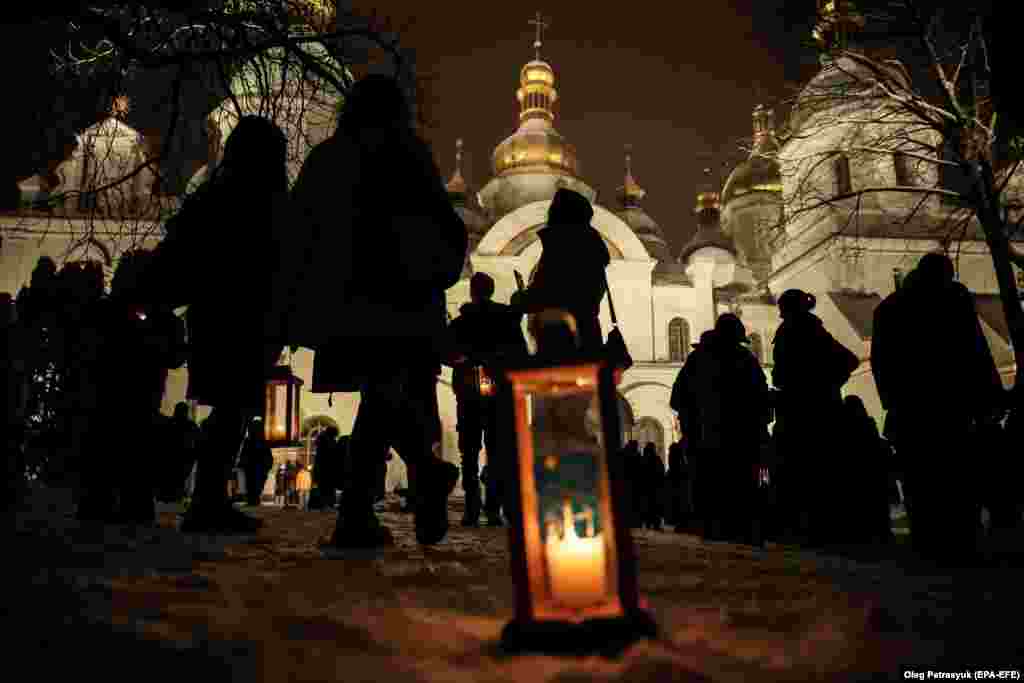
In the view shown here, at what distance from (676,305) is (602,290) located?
32185 mm

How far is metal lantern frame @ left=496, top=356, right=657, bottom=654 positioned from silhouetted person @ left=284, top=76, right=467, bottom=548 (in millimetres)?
1886

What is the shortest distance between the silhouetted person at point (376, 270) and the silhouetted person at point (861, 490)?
3.59 metres

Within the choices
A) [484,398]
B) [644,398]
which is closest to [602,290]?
[484,398]

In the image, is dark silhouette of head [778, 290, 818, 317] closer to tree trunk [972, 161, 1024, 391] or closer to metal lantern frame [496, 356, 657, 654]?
Result: metal lantern frame [496, 356, 657, 654]

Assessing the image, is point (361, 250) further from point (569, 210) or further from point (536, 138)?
point (536, 138)

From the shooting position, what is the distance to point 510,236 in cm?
3572

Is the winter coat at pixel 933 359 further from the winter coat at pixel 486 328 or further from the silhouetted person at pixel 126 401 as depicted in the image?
the silhouetted person at pixel 126 401

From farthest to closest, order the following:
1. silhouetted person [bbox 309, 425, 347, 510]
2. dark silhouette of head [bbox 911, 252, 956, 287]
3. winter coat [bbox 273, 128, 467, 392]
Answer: silhouetted person [bbox 309, 425, 347, 510]
dark silhouette of head [bbox 911, 252, 956, 287]
winter coat [bbox 273, 128, 467, 392]

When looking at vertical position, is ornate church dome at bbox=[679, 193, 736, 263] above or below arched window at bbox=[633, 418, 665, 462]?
above

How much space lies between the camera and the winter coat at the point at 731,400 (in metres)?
6.36

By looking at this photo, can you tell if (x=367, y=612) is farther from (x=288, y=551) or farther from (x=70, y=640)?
(x=288, y=551)

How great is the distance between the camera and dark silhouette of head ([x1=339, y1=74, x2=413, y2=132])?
4.13m

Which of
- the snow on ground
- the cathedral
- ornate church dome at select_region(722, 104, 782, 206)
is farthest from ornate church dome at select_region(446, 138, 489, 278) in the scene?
the snow on ground

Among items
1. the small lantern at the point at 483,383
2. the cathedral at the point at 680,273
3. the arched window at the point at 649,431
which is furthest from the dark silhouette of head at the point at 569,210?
the arched window at the point at 649,431
